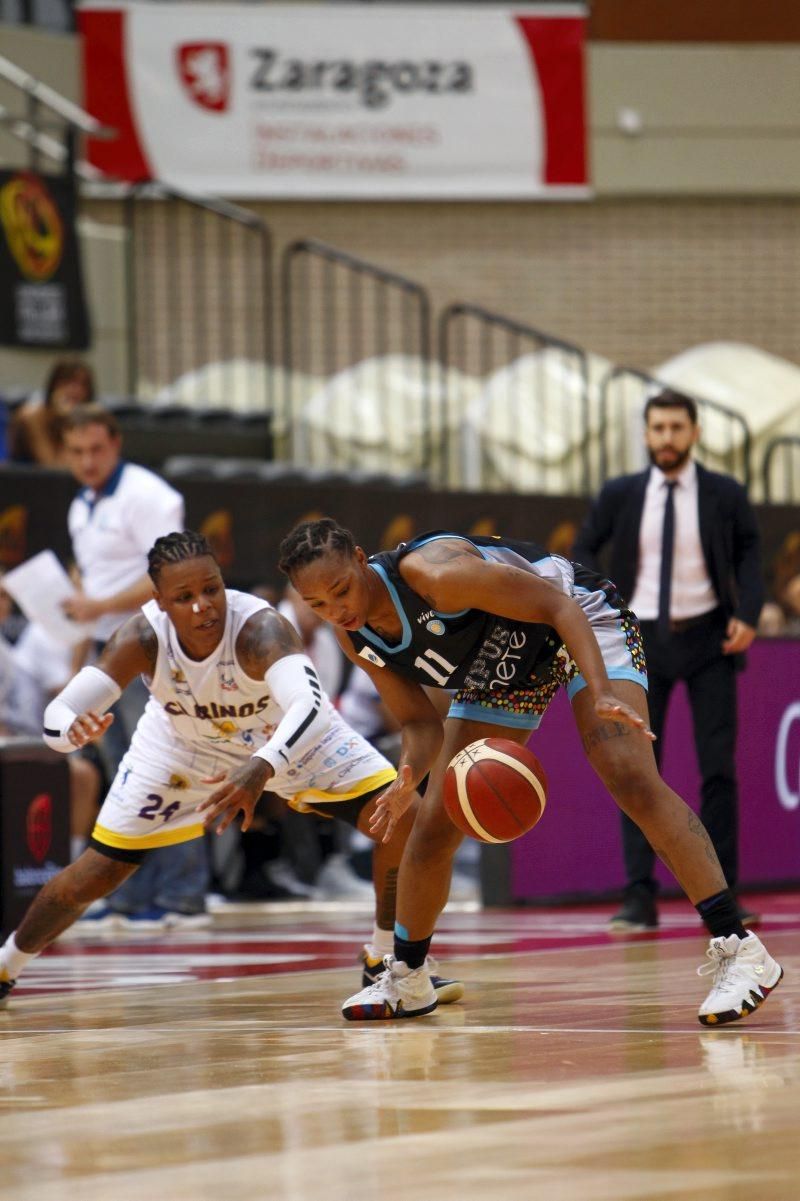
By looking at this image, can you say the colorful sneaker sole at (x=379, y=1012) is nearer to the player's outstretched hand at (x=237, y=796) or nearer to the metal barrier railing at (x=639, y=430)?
the player's outstretched hand at (x=237, y=796)

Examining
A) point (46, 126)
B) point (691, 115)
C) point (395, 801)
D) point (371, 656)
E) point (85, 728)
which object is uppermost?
point (691, 115)

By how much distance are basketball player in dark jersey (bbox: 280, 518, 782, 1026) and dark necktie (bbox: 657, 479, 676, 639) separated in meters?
2.85

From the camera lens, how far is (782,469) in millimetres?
19016

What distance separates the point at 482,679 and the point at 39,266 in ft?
34.1

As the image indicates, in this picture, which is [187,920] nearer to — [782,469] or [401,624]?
[401,624]

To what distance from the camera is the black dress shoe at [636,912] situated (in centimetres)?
898

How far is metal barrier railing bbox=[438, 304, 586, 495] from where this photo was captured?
17.4 metres

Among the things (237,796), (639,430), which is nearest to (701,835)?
(237,796)

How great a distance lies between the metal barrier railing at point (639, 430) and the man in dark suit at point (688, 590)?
7.81m

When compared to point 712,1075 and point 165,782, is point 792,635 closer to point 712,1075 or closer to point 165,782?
point 165,782

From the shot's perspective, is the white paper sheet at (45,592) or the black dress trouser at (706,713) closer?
the black dress trouser at (706,713)

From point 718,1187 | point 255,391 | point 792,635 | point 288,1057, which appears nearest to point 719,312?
point 255,391

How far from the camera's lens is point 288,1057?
507cm

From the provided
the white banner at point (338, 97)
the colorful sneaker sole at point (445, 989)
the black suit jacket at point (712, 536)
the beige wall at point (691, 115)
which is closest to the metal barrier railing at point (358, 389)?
the white banner at point (338, 97)
